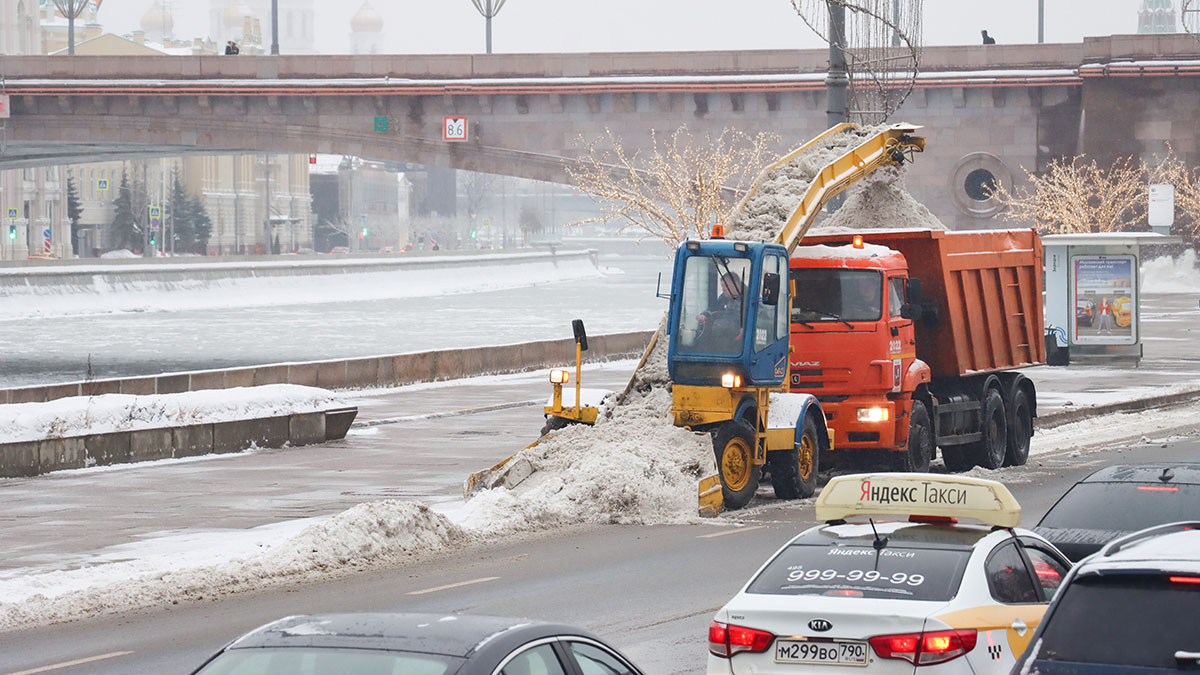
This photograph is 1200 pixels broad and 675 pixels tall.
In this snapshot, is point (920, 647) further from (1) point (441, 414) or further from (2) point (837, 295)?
(1) point (441, 414)

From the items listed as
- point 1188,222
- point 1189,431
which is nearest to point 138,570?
point 1189,431

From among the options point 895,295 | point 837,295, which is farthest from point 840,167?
point 837,295

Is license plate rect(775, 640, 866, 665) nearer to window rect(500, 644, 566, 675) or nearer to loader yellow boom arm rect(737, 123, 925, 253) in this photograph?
window rect(500, 644, 566, 675)

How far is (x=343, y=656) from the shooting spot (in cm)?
527

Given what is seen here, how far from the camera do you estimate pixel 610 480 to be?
60.4 ft

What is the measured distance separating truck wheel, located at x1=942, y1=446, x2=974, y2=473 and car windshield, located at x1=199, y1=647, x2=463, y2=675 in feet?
60.3

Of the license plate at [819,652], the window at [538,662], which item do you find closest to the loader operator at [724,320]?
the license plate at [819,652]

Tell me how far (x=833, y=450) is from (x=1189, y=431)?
342 inches

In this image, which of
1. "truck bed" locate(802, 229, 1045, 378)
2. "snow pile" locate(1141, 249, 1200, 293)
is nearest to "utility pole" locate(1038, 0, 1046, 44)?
"snow pile" locate(1141, 249, 1200, 293)

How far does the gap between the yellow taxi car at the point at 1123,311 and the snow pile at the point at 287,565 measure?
26917mm

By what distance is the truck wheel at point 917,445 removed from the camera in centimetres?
2097

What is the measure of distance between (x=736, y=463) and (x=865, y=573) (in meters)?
10.7

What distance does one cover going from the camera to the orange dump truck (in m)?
20.1

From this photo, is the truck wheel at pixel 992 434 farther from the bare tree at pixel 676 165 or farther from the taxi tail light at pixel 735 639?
the bare tree at pixel 676 165
